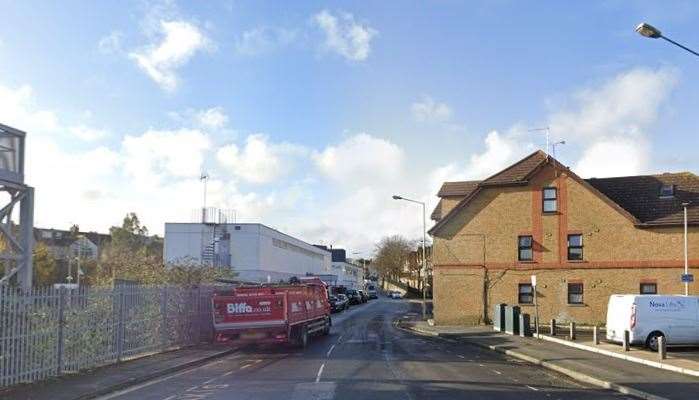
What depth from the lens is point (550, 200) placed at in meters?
37.7

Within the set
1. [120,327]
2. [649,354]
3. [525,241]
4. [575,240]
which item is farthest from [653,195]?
[120,327]

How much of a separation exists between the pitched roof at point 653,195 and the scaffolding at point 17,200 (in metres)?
30.3

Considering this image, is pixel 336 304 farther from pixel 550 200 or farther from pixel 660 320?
pixel 660 320

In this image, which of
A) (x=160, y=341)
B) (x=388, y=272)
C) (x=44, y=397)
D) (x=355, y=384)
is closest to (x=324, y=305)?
(x=160, y=341)

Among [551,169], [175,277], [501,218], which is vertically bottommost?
[175,277]

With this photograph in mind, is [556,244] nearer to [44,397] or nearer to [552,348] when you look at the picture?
[552,348]

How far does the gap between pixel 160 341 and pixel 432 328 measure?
60.3 ft

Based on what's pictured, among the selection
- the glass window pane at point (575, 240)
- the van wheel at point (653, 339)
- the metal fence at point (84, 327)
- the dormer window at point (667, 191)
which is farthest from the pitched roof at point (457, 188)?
the metal fence at point (84, 327)

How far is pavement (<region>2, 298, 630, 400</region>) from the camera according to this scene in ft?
42.1

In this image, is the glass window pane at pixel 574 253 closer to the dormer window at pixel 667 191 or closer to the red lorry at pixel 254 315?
the dormer window at pixel 667 191

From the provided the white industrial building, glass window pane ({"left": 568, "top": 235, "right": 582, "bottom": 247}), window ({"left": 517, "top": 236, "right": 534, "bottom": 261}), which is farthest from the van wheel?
the white industrial building

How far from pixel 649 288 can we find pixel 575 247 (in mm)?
4201

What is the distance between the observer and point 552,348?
23938 mm

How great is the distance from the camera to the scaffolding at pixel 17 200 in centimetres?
1523
